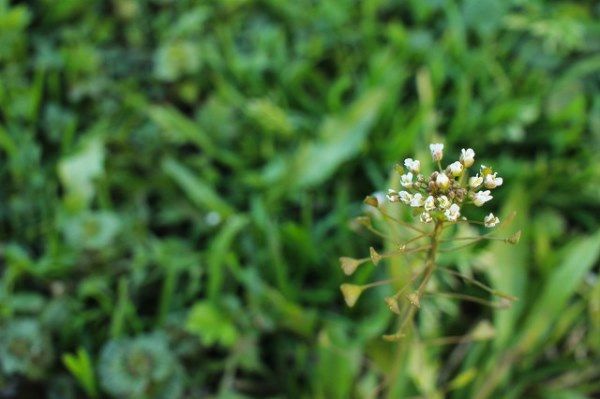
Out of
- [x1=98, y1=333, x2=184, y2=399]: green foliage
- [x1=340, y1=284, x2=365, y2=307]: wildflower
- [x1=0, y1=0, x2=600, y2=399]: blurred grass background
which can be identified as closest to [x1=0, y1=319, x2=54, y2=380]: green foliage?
[x1=0, y1=0, x2=600, y2=399]: blurred grass background

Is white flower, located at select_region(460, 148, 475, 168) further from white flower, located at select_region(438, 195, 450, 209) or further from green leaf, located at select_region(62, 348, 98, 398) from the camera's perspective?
green leaf, located at select_region(62, 348, 98, 398)

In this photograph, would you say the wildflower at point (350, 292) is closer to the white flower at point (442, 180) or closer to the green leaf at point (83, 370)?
the white flower at point (442, 180)

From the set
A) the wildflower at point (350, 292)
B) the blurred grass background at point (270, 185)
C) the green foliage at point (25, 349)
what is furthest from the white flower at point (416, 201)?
the green foliage at point (25, 349)

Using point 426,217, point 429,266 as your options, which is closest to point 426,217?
point 426,217

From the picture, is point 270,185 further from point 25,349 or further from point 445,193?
point 445,193

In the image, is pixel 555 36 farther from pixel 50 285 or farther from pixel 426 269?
pixel 50 285

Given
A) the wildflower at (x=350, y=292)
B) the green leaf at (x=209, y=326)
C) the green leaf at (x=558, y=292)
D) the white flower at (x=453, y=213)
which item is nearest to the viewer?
the white flower at (x=453, y=213)
